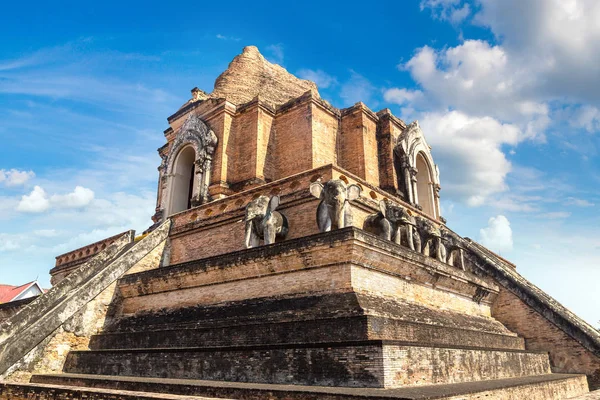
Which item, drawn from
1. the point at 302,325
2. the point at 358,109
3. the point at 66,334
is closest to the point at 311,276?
the point at 302,325

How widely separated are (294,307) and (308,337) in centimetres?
86

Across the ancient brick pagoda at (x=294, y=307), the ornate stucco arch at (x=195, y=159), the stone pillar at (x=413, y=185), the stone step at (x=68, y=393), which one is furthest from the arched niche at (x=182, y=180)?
the stone step at (x=68, y=393)

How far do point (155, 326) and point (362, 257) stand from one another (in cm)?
428

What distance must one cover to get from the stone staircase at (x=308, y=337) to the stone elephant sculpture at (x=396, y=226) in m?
1.11

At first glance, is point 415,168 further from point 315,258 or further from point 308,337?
point 308,337


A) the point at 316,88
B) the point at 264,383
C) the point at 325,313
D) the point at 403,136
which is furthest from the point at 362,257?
the point at 316,88

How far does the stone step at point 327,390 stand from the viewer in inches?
194

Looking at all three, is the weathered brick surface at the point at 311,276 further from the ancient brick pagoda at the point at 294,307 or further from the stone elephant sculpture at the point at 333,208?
the stone elephant sculpture at the point at 333,208

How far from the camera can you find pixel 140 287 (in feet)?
33.3

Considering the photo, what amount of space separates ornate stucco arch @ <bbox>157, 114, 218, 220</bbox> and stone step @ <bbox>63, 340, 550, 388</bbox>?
7.22 metres

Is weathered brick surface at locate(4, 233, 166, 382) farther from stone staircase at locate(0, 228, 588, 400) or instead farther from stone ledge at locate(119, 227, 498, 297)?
stone ledge at locate(119, 227, 498, 297)

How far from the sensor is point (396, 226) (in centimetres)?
1013

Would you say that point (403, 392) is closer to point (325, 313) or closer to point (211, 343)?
point (325, 313)

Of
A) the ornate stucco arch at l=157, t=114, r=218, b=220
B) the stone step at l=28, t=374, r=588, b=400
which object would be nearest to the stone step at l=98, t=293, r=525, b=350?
the stone step at l=28, t=374, r=588, b=400
